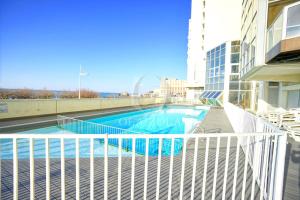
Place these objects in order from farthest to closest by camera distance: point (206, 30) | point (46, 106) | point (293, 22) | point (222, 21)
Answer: point (206, 30), point (222, 21), point (46, 106), point (293, 22)

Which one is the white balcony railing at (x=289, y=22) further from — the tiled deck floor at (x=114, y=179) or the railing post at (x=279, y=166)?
the railing post at (x=279, y=166)

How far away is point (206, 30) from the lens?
39.8 m

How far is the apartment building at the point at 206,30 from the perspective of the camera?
121ft

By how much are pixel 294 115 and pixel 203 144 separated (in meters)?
6.99

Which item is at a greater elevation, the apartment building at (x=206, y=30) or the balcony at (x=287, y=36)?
the apartment building at (x=206, y=30)

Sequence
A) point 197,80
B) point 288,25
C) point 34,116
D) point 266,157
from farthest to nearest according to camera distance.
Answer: point 197,80
point 34,116
point 288,25
point 266,157

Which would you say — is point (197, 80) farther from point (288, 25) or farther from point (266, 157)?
point (266, 157)

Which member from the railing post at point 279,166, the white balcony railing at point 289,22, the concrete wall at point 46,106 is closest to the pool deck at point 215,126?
the white balcony railing at point 289,22

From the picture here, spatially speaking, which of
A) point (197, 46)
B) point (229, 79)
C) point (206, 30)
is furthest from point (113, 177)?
point (197, 46)

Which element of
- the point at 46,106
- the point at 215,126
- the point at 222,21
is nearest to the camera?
the point at 215,126

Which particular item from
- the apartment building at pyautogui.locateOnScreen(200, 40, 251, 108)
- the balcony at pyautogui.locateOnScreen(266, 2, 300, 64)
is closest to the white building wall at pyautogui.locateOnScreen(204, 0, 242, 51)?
the apartment building at pyautogui.locateOnScreen(200, 40, 251, 108)

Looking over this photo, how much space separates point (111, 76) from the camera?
3641 centimetres

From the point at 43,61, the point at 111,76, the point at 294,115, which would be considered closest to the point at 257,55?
the point at 294,115

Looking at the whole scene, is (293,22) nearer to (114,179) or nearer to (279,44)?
(279,44)
